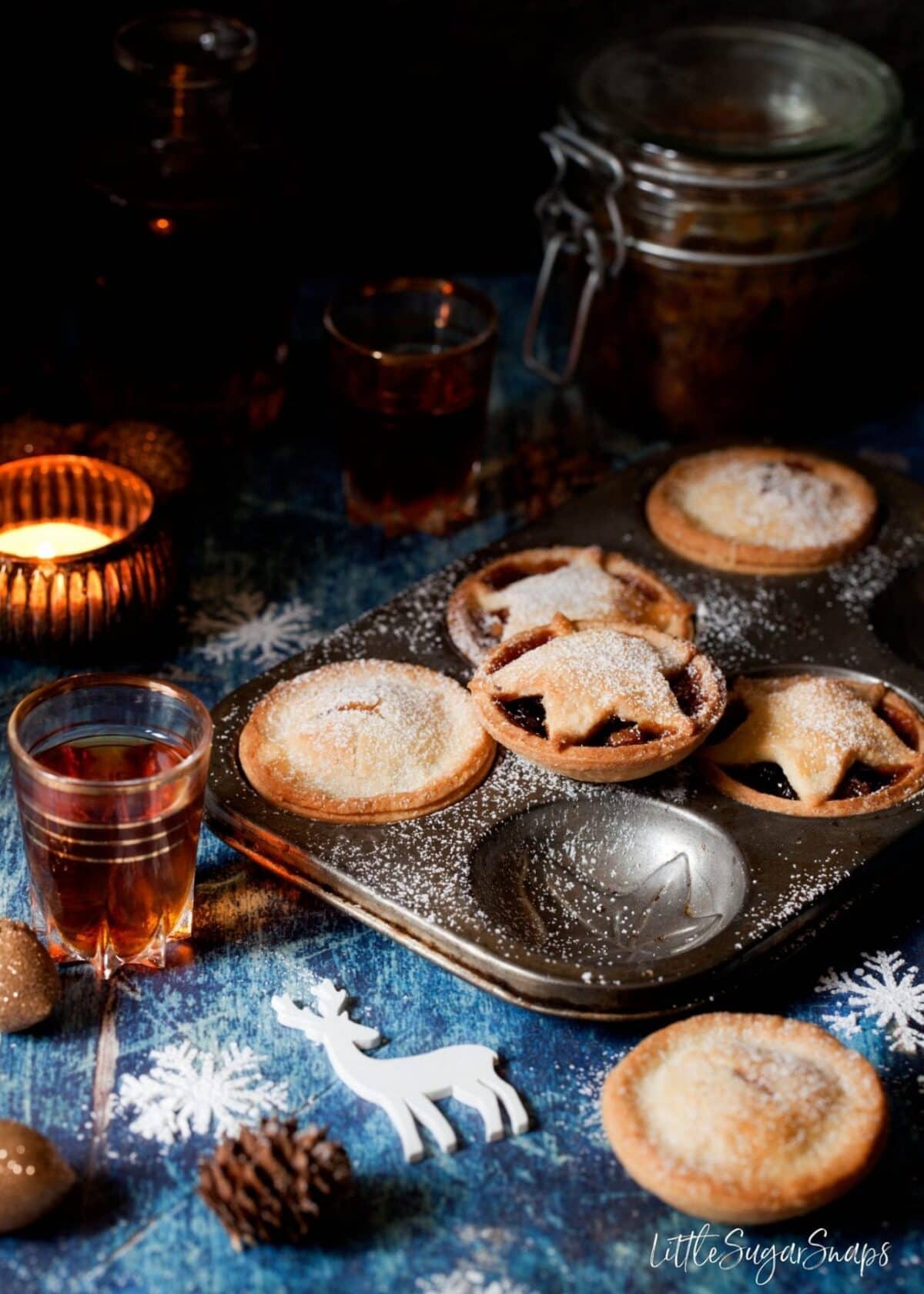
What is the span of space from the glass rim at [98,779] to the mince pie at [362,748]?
12 cm

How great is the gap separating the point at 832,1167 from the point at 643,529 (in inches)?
35.4

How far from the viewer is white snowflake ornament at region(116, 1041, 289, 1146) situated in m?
1.25

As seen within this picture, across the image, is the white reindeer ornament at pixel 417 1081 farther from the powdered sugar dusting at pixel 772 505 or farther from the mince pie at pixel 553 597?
the powdered sugar dusting at pixel 772 505

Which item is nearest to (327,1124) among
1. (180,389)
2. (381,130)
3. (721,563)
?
(721,563)

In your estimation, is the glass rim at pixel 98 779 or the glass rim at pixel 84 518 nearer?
the glass rim at pixel 98 779

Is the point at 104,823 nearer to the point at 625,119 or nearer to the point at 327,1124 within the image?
the point at 327,1124

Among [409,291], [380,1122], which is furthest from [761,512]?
[380,1122]

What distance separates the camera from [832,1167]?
1.15 m

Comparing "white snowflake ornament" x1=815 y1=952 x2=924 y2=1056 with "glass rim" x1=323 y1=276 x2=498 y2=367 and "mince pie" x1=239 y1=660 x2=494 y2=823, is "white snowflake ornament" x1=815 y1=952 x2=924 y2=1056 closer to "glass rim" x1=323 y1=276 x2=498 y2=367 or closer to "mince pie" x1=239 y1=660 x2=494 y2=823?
"mince pie" x1=239 y1=660 x2=494 y2=823

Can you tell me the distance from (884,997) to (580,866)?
11.9 inches

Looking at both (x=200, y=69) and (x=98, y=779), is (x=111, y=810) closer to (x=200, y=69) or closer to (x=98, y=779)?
(x=98, y=779)

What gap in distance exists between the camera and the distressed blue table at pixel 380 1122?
116 centimetres

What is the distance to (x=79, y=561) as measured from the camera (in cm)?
166

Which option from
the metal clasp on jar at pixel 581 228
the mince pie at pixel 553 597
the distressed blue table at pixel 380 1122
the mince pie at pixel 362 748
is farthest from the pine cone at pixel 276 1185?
the metal clasp on jar at pixel 581 228
